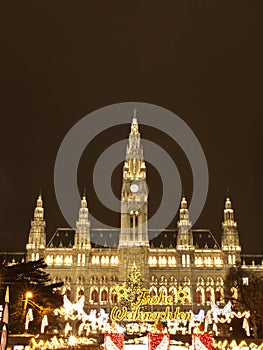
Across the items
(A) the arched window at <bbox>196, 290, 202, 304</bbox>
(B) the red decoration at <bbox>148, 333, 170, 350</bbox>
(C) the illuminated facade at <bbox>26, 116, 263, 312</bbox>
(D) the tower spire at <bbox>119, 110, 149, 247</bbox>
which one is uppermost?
(D) the tower spire at <bbox>119, 110, 149, 247</bbox>

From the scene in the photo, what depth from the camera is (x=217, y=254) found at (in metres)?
A: 78.7

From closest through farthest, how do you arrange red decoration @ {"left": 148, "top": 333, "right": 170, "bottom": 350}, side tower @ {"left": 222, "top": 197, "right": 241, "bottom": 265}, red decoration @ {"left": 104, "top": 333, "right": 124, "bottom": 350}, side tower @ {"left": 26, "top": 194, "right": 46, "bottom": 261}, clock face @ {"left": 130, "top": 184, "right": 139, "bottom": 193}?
red decoration @ {"left": 148, "top": 333, "right": 170, "bottom": 350} → red decoration @ {"left": 104, "top": 333, "right": 124, "bottom": 350} → side tower @ {"left": 26, "top": 194, "right": 46, "bottom": 261} → side tower @ {"left": 222, "top": 197, "right": 241, "bottom": 265} → clock face @ {"left": 130, "top": 184, "right": 139, "bottom": 193}

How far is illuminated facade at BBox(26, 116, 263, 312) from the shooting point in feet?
248

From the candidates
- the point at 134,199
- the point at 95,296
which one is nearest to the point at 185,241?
the point at 134,199

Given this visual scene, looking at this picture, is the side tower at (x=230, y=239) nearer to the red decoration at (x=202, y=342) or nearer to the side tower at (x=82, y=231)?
the side tower at (x=82, y=231)

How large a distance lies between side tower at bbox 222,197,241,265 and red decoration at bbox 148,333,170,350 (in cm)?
6419

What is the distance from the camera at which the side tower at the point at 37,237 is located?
254 ft

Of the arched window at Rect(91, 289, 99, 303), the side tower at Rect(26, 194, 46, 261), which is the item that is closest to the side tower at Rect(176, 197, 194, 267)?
the arched window at Rect(91, 289, 99, 303)

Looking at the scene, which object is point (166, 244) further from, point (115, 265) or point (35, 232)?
point (35, 232)

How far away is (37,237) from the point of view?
7844 cm

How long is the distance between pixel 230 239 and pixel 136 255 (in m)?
15.6

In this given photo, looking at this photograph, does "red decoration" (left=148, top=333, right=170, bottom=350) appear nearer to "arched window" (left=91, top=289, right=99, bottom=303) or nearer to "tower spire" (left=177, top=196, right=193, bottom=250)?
"arched window" (left=91, top=289, right=99, bottom=303)

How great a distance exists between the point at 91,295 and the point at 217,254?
2099 centimetres

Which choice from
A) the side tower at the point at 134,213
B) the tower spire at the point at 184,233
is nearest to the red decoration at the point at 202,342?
the side tower at the point at 134,213
